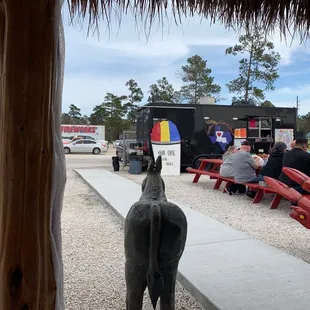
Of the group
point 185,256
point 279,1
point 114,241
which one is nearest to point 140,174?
point 114,241

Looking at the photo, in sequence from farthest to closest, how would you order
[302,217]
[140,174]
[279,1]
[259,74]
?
1. [259,74]
2. [140,174]
3. [302,217]
4. [279,1]

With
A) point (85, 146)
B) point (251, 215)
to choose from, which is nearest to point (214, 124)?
point (251, 215)

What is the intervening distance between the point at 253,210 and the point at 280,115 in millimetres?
8098

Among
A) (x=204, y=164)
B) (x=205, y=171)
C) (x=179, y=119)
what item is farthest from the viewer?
(x=179, y=119)

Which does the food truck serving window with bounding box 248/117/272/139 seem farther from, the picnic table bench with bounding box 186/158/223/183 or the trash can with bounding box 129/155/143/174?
the trash can with bounding box 129/155/143/174

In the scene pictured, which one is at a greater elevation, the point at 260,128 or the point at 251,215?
the point at 260,128

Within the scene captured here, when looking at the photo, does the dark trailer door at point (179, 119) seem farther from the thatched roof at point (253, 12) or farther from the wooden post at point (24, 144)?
the wooden post at point (24, 144)

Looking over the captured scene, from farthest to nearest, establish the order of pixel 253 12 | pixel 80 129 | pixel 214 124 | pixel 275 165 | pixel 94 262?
pixel 80 129 < pixel 214 124 < pixel 275 165 < pixel 94 262 < pixel 253 12

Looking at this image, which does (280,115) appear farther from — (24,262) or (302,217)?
(24,262)

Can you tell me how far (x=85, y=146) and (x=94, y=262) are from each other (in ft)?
79.5

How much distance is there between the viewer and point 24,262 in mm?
1348

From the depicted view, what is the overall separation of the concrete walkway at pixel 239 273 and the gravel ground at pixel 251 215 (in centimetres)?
51

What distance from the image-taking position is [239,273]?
3.30 m

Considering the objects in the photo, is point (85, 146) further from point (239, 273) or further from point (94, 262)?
point (239, 273)
